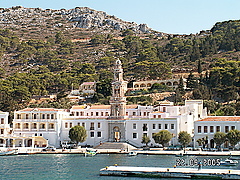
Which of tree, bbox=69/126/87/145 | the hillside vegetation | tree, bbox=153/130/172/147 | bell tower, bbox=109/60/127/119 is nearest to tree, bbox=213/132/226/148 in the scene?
tree, bbox=153/130/172/147

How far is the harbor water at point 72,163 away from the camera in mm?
50916

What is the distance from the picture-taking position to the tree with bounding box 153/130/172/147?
236 feet

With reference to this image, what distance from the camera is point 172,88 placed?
385ft

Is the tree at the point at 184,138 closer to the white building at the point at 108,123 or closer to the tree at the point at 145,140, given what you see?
the white building at the point at 108,123

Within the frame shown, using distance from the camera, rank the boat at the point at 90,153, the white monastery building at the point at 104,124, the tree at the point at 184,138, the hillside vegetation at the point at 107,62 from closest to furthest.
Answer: the boat at the point at 90,153, the tree at the point at 184,138, the white monastery building at the point at 104,124, the hillside vegetation at the point at 107,62

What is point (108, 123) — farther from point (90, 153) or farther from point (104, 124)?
point (90, 153)

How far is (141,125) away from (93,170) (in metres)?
25.3

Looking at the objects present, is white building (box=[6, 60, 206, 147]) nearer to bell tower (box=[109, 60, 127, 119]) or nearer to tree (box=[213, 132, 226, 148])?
bell tower (box=[109, 60, 127, 119])

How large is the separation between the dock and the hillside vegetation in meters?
43.6

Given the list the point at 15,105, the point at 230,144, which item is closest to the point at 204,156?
the point at 230,144

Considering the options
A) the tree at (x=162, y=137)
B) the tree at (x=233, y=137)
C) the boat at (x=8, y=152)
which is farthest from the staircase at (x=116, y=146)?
the tree at (x=233, y=137)

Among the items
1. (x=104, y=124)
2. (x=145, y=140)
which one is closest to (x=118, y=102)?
(x=104, y=124)

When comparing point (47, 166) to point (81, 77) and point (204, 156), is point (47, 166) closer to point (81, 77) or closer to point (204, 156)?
point (204, 156)

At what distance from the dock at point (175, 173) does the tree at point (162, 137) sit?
21.7 meters
